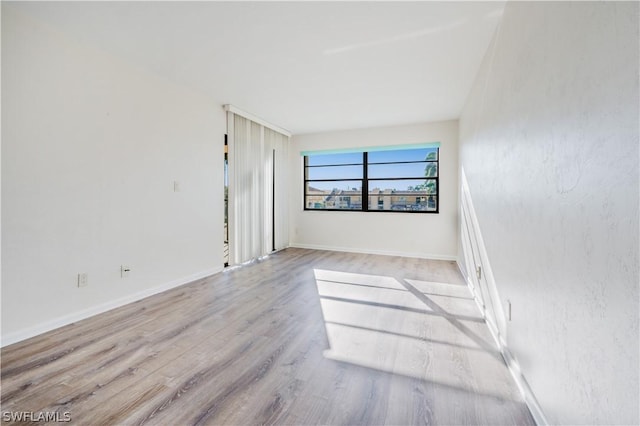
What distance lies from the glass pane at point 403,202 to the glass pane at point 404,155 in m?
0.69

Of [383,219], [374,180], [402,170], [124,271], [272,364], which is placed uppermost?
[402,170]

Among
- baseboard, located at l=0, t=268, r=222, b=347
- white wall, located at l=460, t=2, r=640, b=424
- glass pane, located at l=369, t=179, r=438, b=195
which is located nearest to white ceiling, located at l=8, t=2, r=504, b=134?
white wall, located at l=460, t=2, r=640, b=424

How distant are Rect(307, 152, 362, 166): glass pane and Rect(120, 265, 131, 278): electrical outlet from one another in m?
4.00

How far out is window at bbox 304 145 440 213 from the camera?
17.3 ft

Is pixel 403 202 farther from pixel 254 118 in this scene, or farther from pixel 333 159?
pixel 254 118

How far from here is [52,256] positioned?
91.3 inches

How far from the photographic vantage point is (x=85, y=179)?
2.53 metres

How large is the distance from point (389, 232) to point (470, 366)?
144 inches

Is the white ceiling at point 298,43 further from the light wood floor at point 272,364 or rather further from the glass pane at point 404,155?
the light wood floor at point 272,364

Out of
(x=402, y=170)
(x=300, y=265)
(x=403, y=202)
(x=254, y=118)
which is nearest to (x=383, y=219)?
(x=403, y=202)

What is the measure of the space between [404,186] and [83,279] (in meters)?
4.81

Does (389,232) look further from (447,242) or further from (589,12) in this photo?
(589,12)

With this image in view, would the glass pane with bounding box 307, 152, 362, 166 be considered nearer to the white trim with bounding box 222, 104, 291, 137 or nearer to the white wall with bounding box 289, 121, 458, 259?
the white wall with bounding box 289, 121, 458, 259

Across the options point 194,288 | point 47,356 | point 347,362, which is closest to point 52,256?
point 47,356
